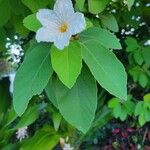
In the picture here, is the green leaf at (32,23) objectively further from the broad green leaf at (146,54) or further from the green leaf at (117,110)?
the green leaf at (117,110)

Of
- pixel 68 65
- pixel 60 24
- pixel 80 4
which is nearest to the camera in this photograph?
pixel 68 65

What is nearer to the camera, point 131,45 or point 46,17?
point 46,17

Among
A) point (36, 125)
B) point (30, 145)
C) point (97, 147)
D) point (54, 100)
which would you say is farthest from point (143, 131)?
point (54, 100)

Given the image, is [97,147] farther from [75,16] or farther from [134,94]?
[75,16]

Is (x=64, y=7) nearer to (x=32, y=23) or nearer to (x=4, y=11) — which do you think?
(x=32, y=23)

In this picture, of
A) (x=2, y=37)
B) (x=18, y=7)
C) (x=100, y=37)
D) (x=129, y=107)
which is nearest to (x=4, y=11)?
(x=18, y=7)

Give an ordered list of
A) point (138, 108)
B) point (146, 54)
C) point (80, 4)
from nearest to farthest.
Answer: point (80, 4)
point (146, 54)
point (138, 108)
